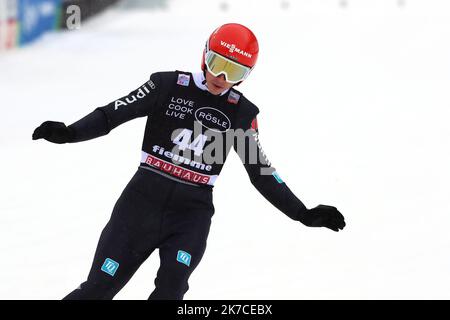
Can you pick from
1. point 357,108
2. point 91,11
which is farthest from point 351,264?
point 91,11

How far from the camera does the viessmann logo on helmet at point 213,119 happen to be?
5.11 metres

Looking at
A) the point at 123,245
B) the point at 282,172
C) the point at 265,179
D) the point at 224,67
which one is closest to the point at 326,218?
the point at 265,179

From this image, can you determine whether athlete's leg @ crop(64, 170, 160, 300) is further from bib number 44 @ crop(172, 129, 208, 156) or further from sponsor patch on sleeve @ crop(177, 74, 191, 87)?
sponsor patch on sleeve @ crop(177, 74, 191, 87)

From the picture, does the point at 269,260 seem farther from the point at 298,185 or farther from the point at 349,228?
the point at 298,185

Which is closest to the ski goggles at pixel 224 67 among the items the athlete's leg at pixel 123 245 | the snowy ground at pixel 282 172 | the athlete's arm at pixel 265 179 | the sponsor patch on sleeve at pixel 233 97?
the sponsor patch on sleeve at pixel 233 97

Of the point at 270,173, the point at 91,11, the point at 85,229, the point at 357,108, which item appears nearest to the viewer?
the point at 270,173

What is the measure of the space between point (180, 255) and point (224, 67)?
101 cm

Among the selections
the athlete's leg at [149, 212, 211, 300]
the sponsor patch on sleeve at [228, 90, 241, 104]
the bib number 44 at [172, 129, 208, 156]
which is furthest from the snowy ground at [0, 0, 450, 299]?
the sponsor patch on sleeve at [228, 90, 241, 104]

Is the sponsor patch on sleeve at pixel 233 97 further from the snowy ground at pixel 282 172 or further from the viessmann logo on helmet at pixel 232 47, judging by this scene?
the snowy ground at pixel 282 172

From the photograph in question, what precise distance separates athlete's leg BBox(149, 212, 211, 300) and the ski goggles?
75 centimetres

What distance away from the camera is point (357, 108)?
13.9 m

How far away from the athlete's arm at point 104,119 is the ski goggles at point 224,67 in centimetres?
34

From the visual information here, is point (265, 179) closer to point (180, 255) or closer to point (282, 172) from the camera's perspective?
point (180, 255)
